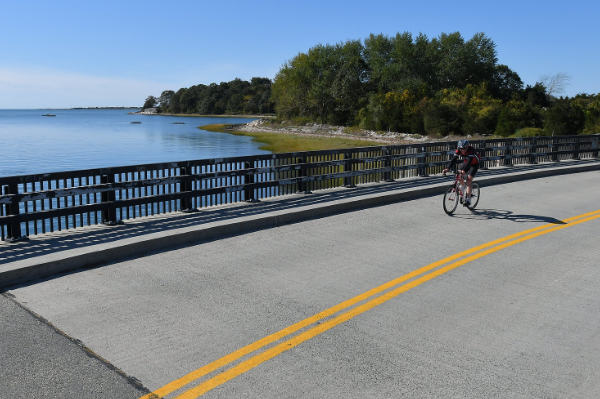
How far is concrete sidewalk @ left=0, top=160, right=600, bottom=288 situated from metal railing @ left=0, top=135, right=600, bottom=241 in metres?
0.37

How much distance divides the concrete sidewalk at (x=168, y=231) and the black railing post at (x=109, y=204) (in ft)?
0.70

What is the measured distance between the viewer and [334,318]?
6.32m

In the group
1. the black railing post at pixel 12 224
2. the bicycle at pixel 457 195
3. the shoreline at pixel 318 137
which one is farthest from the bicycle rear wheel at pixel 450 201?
the shoreline at pixel 318 137

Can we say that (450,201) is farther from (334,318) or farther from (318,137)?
(318,137)

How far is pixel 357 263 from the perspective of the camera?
8656mm

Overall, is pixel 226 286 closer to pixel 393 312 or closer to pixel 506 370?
pixel 393 312

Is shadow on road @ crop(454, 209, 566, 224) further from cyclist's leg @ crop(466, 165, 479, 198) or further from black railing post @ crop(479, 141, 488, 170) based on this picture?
black railing post @ crop(479, 141, 488, 170)

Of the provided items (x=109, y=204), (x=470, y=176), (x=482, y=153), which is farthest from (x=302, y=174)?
(x=482, y=153)

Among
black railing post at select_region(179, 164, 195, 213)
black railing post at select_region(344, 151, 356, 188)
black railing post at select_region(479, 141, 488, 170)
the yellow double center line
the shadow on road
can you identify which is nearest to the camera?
the yellow double center line

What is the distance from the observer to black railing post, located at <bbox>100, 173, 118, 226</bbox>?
1027cm

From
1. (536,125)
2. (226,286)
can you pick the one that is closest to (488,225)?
(226,286)

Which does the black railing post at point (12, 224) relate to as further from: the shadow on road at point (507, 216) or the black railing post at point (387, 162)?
the black railing post at point (387, 162)

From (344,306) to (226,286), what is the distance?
1.65 m

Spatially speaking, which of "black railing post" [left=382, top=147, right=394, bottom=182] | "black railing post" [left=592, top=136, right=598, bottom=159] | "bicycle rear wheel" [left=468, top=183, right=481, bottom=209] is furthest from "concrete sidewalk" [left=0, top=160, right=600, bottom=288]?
"black railing post" [left=592, top=136, right=598, bottom=159]
